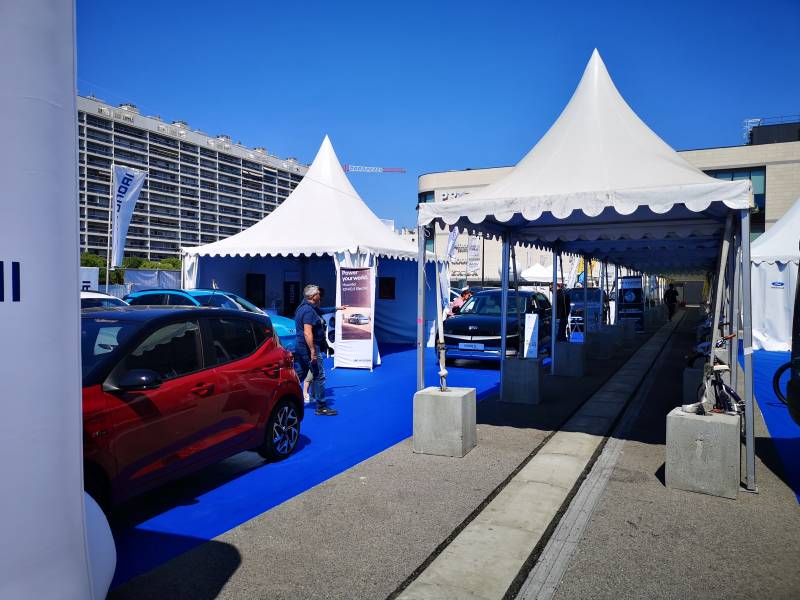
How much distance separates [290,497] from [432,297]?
11847 mm

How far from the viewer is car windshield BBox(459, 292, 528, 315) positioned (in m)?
14.5

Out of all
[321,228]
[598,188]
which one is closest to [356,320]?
[321,228]

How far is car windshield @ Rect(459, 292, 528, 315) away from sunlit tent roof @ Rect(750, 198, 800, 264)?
678cm

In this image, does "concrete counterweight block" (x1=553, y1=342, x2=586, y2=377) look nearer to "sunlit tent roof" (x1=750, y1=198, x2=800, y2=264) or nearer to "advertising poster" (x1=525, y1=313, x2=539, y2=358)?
"advertising poster" (x1=525, y1=313, x2=539, y2=358)

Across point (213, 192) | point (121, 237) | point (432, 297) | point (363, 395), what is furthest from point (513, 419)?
point (213, 192)

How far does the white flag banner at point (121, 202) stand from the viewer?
17.2 m

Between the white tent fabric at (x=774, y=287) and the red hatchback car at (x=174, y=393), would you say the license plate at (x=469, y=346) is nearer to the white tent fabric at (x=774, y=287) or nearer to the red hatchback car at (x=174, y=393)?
the red hatchback car at (x=174, y=393)

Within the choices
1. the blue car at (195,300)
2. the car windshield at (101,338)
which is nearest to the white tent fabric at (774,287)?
the blue car at (195,300)

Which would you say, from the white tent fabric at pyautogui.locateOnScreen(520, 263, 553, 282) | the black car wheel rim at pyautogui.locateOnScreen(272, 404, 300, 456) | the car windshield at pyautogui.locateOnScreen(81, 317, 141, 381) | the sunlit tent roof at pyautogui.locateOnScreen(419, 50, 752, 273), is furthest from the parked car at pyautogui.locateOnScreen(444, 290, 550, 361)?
the white tent fabric at pyautogui.locateOnScreen(520, 263, 553, 282)

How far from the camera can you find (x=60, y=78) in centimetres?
276

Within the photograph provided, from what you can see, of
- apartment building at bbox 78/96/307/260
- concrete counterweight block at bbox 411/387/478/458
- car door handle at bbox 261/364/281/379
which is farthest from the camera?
apartment building at bbox 78/96/307/260

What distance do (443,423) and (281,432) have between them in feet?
5.56

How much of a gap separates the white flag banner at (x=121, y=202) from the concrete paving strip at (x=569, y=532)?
47.8 feet

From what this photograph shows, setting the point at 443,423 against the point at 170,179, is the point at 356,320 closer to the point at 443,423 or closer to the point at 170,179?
the point at 443,423
